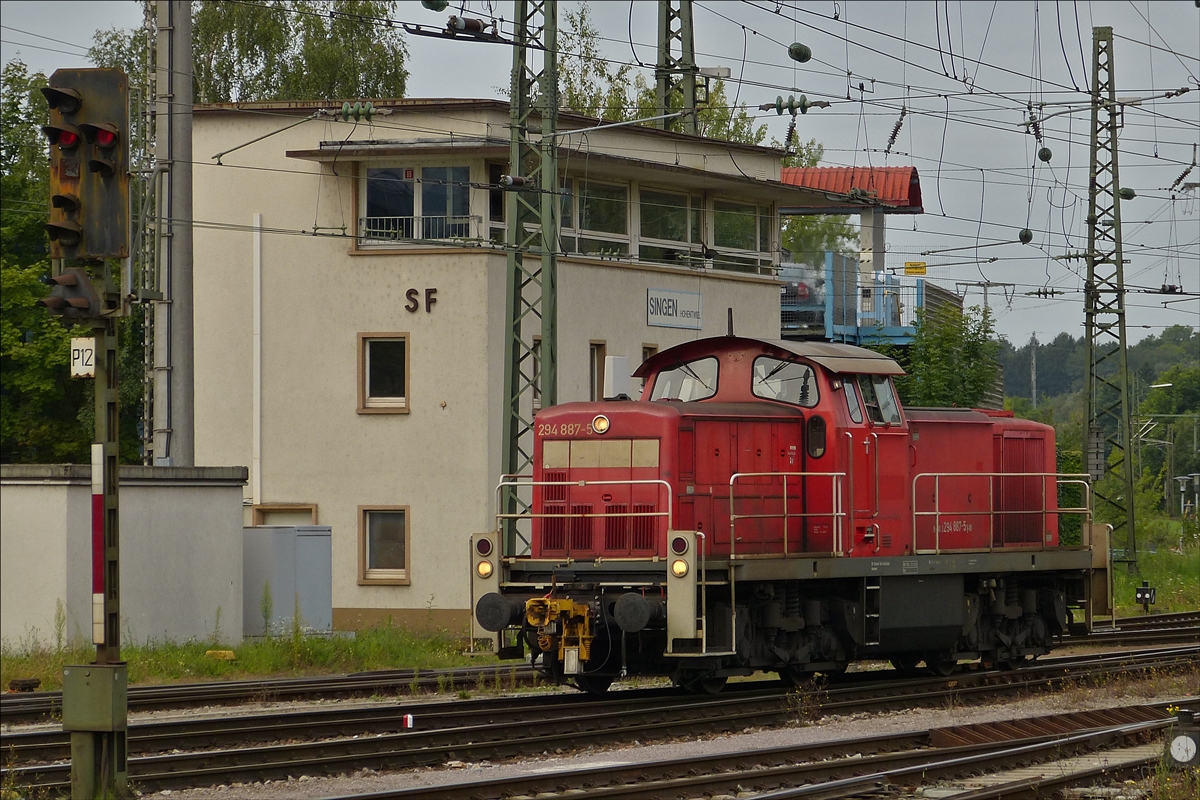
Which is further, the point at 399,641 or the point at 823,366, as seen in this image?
the point at 399,641

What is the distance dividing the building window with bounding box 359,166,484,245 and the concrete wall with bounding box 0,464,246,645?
22.0 feet

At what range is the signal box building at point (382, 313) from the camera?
26250 millimetres

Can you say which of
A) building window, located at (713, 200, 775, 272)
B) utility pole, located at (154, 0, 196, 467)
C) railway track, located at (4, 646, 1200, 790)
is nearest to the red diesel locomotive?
railway track, located at (4, 646, 1200, 790)

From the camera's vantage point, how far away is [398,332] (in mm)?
26766

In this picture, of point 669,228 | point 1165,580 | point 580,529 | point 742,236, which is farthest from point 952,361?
point 580,529

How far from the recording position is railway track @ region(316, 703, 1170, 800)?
9844 millimetres

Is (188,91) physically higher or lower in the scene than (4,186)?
lower

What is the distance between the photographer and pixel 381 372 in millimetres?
27094

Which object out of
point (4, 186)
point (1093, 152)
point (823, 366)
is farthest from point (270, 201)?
point (4, 186)

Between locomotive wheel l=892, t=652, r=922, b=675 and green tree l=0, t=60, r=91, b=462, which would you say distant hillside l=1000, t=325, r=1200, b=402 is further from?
locomotive wheel l=892, t=652, r=922, b=675

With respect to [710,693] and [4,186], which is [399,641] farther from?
[4,186]

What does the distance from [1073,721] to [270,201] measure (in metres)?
18.6

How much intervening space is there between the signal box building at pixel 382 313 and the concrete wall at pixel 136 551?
5.25 metres

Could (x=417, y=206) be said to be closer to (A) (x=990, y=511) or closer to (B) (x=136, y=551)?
(B) (x=136, y=551)
